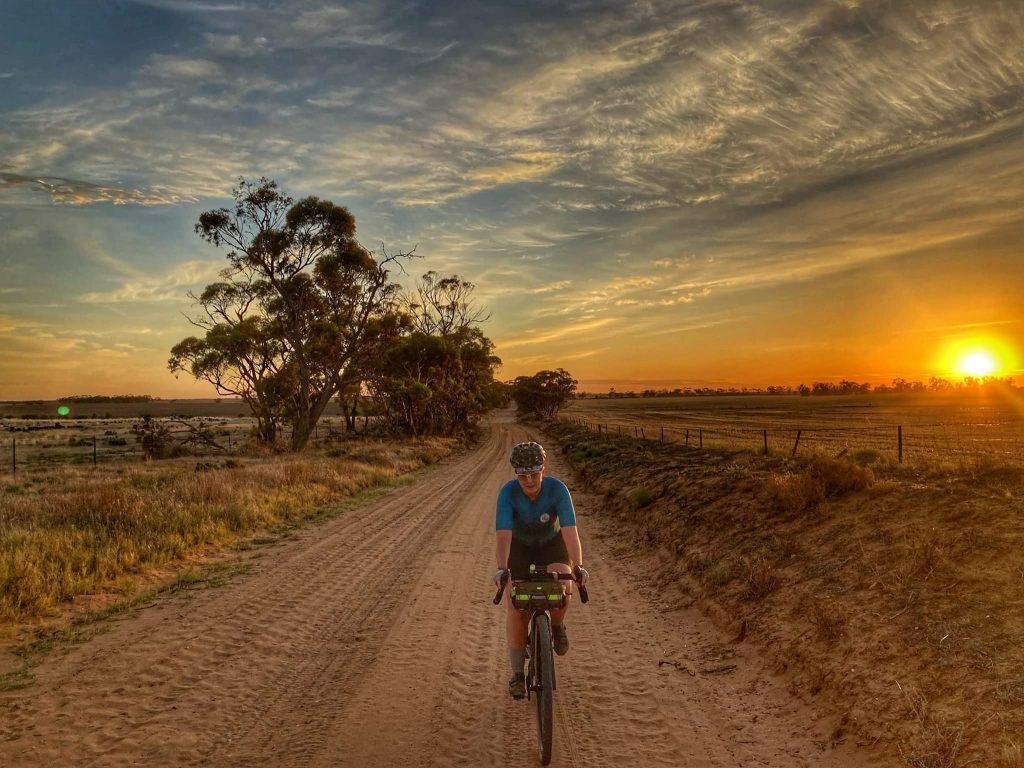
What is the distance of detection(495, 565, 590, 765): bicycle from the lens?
4.51 m

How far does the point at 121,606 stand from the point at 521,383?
9651cm

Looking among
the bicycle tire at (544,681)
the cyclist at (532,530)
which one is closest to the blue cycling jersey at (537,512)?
the cyclist at (532,530)

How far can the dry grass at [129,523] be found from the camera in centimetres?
870

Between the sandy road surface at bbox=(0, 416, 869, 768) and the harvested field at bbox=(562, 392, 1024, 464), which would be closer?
the sandy road surface at bbox=(0, 416, 869, 768)

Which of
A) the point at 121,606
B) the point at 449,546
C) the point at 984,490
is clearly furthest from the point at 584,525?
the point at 121,606

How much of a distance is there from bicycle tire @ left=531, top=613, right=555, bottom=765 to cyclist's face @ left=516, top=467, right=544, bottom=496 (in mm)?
974

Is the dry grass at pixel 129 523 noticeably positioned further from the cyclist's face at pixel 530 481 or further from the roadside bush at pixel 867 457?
the roadside bush at pixel 867 457

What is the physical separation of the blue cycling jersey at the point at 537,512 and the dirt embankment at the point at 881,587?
284 cm

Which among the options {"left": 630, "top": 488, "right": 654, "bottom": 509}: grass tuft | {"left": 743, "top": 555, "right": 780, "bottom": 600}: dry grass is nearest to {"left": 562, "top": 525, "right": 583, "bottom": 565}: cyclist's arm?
{"left": 743, "top": 555, "right": 780, "bottom": 600}: dry grass

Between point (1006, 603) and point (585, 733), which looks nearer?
point (585, 733)

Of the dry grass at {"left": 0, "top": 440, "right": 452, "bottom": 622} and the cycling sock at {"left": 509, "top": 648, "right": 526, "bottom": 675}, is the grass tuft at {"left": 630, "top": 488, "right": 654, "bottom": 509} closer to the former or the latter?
the dry grass at {"left": 0, "top": 440, "right": 452, "bottom": 622}

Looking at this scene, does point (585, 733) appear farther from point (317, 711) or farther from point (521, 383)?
point (521, 383)

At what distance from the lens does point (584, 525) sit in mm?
15094

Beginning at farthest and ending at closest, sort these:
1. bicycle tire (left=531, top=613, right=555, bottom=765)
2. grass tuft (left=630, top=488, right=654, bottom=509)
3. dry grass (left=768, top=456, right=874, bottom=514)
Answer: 1. grass tuft (left=630, top=488, right=654, bottom=509)
2. dry grass (left=768, top=456, right=874, bottom=514)
3. bicycle tire (left=531, top=613, right=555, bottom=765)
